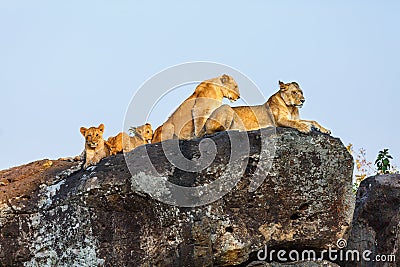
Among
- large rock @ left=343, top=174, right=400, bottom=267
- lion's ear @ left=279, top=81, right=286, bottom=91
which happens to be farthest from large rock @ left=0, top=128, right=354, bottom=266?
large rock @ left=343, top=174, right=400, bottom=267

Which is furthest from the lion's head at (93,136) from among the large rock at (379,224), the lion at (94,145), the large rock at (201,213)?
the large rock at (379,224)

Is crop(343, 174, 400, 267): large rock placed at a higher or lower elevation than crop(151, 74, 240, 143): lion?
lower

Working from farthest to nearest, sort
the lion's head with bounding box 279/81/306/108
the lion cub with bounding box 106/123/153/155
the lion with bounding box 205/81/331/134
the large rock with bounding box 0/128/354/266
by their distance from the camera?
1. the lion cub with bounding box 106/123/153/155
2. the lion's head with bounding box 279/81/306/108
3. the lion with bounding box 205/81/331/134
4. the large rock with bounding box 0/128/354/266

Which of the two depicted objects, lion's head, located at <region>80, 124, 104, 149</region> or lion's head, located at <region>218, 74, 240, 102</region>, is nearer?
lion's head, located at <region>80, 124, 104, 149</region>

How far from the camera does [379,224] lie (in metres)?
17.4

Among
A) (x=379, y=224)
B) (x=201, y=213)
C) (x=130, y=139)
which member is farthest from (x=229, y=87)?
(x=379, y=224)

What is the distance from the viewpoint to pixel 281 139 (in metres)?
14.8

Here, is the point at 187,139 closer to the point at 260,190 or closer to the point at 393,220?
the point at 260,190

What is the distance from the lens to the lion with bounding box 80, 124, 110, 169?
15.9m

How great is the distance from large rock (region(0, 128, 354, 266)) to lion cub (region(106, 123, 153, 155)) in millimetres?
1398

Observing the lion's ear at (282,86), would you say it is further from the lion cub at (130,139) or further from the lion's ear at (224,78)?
the lion cub at (130,139)

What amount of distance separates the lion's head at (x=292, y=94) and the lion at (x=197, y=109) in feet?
3.45

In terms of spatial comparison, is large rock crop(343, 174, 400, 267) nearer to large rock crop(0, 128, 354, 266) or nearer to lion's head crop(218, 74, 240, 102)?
large rock crop(0, 128, 354, 266)

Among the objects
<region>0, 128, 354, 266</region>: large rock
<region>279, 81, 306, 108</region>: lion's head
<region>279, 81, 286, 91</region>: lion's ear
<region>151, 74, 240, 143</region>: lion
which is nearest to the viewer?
<region>0, 128, 354, 266</region>: large rock
